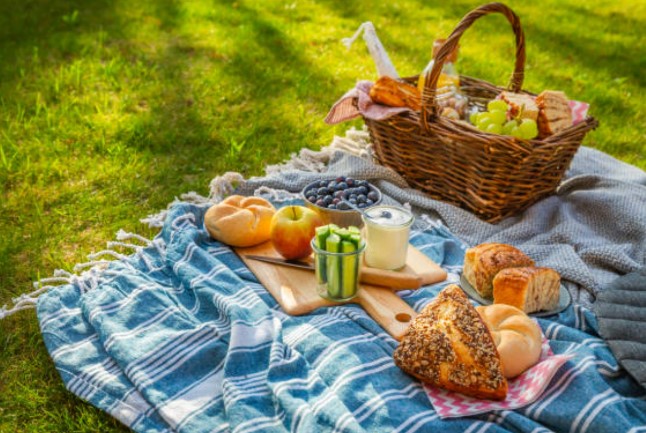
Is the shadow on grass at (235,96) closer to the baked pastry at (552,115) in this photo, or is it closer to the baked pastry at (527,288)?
the baked pastry at (552,115)

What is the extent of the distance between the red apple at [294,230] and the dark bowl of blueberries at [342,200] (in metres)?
0.10

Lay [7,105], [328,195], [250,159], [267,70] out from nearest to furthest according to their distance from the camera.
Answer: [328,195]
[250,159]
[7,105]
[267,70]

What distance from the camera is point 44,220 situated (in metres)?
3.45

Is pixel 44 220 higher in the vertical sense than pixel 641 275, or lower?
lower

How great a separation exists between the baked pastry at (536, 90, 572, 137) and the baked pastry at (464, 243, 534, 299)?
84 cm

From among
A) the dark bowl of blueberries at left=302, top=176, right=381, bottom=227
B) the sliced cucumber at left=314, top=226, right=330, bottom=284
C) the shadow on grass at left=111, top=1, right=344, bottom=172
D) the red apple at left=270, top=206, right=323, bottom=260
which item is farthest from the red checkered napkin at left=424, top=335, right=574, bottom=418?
the shadow on grass at left=111, top=1, right=344, bottom=172

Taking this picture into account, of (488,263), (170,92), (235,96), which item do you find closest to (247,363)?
(488,263)

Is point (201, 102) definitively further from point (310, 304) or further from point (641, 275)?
point (641, 275)

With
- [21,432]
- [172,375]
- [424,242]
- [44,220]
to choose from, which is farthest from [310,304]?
[44,220]

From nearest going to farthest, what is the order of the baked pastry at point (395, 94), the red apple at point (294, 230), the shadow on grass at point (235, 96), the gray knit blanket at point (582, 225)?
the gray knit blanket at point (582, 225) < the red apple at point (294, 230) < the baked pastry at point (395, 94) < the shadow on grass at point (235, 96)

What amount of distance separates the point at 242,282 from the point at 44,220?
55.8 inches

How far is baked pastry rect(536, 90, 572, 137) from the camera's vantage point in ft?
10.4

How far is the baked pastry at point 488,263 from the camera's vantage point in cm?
255

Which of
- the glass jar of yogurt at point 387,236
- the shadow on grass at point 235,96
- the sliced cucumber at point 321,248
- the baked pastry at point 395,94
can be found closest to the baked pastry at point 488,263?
the glass jar of yogurt at point 387,236
